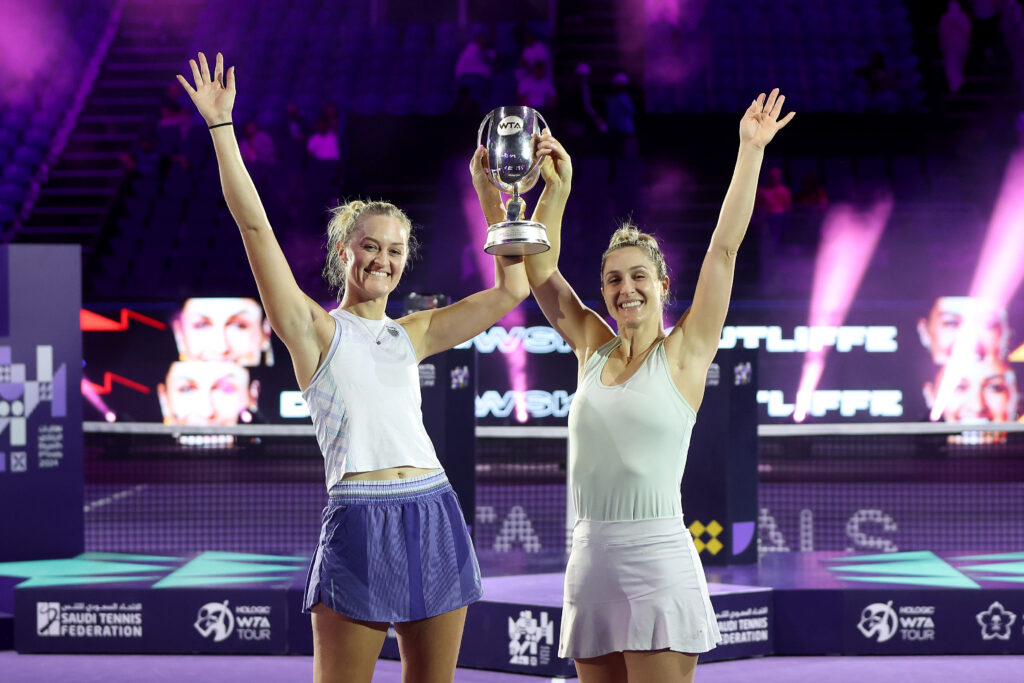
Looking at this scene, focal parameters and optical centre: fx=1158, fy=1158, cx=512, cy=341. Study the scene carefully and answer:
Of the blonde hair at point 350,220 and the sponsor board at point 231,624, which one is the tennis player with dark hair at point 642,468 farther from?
the sponsor board at point 231,624

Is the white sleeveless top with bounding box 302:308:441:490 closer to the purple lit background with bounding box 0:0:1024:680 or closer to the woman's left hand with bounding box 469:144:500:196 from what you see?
the woman's left hand with bounding box 469:144:500:196

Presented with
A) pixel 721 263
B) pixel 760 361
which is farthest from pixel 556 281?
pixel 760 361

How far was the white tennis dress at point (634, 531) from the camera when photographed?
280cm

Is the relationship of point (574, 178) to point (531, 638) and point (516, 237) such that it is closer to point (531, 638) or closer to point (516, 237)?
point (531, 638)

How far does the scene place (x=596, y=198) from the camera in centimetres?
1412

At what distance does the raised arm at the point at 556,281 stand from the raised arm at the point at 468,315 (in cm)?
9

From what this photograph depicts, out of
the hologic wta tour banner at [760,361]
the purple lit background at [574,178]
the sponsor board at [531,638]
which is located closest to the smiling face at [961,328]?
the hologic wta tour banner at [760,361]

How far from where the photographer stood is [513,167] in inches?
124

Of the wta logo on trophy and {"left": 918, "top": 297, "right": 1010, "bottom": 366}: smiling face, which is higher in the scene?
the wta logo on trophy

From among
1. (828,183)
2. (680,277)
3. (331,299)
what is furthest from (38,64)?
(828,183)

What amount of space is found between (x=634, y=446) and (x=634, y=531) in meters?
0.21

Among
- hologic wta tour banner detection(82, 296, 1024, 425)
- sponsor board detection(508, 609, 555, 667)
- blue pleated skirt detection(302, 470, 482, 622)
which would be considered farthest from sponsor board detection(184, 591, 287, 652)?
hologic wta tour banner detection(82, 296, 1024, 425)

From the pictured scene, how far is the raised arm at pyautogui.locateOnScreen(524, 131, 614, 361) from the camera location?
3.20 metres

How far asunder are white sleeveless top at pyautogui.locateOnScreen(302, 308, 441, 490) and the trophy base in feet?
1.39
